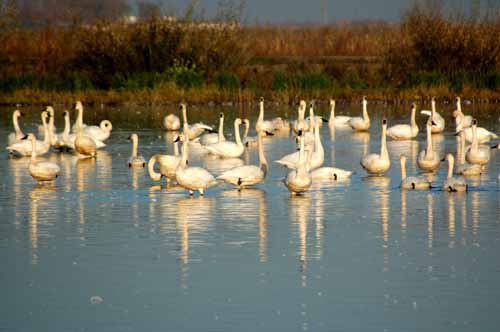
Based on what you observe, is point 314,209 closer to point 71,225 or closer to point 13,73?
point 71,225

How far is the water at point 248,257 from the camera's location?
8.09 metres

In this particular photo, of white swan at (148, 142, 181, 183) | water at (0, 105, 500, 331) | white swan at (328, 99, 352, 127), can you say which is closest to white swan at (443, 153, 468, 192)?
water at (0, 105, 500, 331)

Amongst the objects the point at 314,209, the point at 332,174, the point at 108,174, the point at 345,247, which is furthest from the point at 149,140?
the point at 345,247

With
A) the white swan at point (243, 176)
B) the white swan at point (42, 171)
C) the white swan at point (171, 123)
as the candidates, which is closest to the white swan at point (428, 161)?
the white swan at point (243, 176)

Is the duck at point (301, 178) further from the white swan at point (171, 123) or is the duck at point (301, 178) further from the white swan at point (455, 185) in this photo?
the white swan at point (171, 123)

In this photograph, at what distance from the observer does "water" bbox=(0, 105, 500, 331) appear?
8094 millimetres

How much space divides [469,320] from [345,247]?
103 inches

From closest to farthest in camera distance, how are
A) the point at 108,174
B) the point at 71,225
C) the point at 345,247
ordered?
1. the point at 345,247
2. the point at 71,225
3. the point at 108,174

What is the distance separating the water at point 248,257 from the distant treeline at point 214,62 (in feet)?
55.6

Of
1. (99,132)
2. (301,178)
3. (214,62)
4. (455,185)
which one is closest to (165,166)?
(301,178)

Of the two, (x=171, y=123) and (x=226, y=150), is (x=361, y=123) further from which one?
(x=226, y=150)

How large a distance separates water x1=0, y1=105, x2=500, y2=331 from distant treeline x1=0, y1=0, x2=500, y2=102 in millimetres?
16962

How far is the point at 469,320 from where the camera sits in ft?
25.8

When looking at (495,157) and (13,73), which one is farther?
(13,73)
